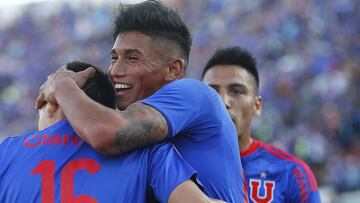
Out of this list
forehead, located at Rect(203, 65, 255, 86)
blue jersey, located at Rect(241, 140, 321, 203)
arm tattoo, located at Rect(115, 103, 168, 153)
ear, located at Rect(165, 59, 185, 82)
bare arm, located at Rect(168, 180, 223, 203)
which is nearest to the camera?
bare arm, located at Rect(168, 180, 223, 203)

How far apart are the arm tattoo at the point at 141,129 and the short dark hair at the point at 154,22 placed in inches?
25.4

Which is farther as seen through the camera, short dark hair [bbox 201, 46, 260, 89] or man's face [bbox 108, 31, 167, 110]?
short dark hair [bbox 201, 46, 260, 89]

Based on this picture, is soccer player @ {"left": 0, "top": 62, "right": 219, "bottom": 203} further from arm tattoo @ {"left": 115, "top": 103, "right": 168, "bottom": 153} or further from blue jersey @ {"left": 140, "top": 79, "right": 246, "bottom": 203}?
blue jersey @ {"left": 140, "top": 79, "right": 246, "bottom": 203}

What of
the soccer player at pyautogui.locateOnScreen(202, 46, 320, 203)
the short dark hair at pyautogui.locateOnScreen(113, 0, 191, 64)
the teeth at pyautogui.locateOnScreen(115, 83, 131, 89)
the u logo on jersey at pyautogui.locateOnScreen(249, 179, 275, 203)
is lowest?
the u logo on jersey at pyautogui.locateOnScreen(249, 179, 275, 203)

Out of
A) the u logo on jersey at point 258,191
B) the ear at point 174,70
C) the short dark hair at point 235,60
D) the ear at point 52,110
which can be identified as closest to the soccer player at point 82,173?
the ear at point 52,110

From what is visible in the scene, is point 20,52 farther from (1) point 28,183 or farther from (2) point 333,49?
(1) point 28,183

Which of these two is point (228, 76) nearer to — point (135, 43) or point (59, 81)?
point (135, 43)

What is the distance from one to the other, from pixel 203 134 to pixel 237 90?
1.97m

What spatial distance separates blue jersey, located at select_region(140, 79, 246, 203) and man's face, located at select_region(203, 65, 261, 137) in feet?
5.86

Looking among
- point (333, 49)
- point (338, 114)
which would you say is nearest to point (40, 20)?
point (333, 49)

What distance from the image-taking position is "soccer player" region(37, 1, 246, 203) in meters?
2.77

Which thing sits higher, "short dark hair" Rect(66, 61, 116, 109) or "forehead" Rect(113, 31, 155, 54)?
"forehead" Rect(113, 31, 155, 54)

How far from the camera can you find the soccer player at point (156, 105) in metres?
2.77

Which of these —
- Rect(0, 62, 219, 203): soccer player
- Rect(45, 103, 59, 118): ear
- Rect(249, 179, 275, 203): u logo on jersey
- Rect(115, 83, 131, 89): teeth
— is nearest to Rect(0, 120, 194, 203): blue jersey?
Rect(0, 62, 219, 203): soccer player
